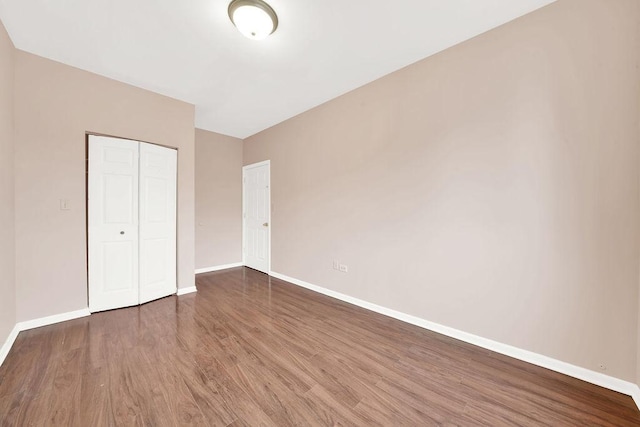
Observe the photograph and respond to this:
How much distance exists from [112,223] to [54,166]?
78 cm

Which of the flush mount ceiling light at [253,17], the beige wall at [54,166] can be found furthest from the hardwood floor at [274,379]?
the flush mount ceiling light at [253,17]

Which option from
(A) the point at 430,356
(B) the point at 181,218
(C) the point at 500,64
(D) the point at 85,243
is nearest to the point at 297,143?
(B) the point at 181,218

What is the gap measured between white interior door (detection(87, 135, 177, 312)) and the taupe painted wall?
2.60 m

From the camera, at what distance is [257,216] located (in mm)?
4746

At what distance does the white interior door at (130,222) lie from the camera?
108 inches

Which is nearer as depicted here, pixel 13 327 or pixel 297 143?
pixel 13 327

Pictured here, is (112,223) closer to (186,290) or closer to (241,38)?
(186,290)

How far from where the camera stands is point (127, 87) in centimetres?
294

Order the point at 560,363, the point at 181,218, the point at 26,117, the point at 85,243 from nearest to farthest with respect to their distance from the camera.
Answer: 1. the point at 560,363
2. the point at 26,117
3. the point at 85,243
4. the point at 181,218

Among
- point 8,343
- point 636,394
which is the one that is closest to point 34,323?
point 8,343

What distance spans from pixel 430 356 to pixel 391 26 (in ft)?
9.41

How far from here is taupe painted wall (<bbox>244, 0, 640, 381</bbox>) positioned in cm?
162

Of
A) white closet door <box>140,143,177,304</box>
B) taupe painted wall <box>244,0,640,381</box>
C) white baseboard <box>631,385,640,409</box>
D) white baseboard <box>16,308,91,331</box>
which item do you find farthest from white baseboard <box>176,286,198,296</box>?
white baseboard <box>631,385,640,409</box>

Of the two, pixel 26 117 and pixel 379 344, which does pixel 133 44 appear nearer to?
pixel 26 117
